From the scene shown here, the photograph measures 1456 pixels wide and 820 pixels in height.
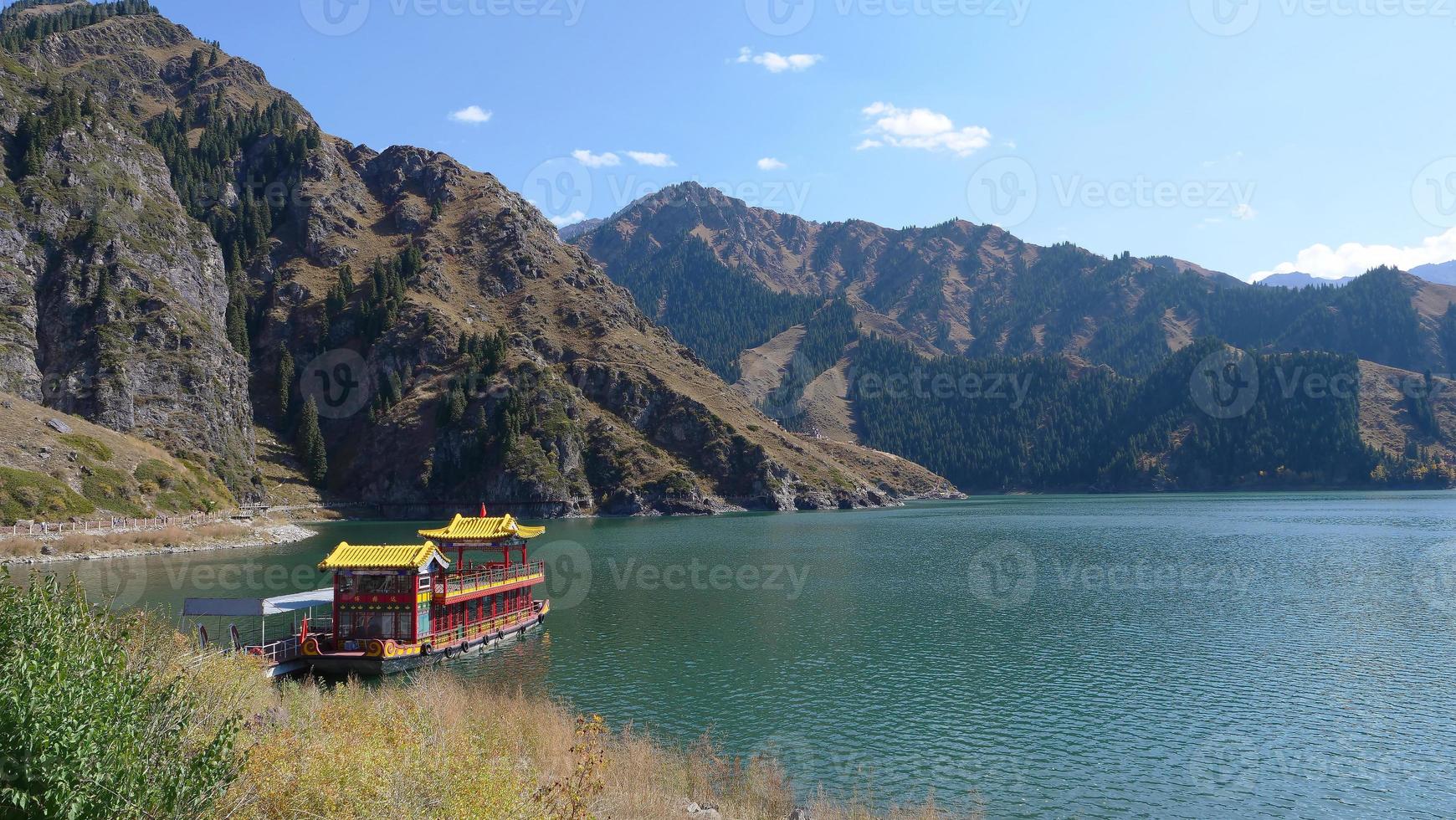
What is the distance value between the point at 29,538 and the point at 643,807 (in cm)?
9528

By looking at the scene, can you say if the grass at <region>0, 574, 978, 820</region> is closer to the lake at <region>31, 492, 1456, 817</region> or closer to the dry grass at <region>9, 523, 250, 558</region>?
the lake at <region>31, 492, 1456, 817</region>

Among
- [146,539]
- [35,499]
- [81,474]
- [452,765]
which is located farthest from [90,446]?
[452,765]

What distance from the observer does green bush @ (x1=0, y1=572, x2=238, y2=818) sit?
1295 cm

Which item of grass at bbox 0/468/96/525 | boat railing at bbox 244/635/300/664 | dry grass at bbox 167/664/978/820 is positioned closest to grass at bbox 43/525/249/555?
grass at bbox 0/468/96/525

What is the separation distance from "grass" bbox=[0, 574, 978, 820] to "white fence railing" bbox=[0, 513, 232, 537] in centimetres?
8429

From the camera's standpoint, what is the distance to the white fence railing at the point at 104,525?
89.5 meters

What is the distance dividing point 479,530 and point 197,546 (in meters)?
67.7

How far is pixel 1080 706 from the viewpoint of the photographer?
42.3m

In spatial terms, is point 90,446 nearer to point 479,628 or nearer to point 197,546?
point 197,546

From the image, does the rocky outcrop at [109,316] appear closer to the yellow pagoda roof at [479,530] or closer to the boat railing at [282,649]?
the yellow pagoda roof at [479,530]

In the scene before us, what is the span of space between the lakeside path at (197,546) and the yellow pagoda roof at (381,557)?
171 ft

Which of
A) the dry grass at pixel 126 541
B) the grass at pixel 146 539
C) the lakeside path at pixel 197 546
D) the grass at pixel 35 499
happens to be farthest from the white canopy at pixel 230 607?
the grass at pixel 35 499

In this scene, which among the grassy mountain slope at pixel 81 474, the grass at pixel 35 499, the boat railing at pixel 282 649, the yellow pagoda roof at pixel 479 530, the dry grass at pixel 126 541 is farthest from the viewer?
the grassy mountain slope at pixel 81 474

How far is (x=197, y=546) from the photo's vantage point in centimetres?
10750
